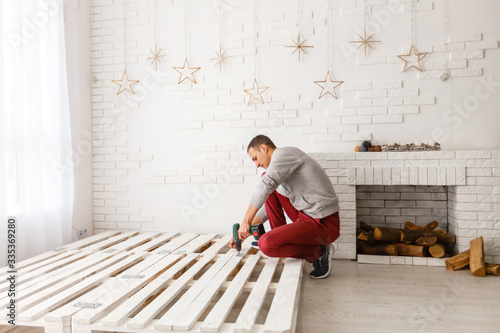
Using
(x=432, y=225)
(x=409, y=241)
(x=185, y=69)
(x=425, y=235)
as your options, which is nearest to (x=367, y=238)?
(x=409, y=241)

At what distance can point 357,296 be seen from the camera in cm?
260

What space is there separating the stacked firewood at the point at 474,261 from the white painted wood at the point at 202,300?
1.71 m

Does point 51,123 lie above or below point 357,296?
above

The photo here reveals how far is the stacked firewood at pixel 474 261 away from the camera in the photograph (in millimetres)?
2986

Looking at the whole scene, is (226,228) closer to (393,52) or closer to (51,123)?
(51,123)

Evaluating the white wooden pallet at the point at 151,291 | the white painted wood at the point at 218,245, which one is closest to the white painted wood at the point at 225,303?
the white wooden pallet at the point at 151,291

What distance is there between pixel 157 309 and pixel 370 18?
3229 mm

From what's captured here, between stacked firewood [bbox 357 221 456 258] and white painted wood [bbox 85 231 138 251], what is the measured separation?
2.19m

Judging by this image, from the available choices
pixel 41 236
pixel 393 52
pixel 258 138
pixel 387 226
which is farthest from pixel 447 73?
pixel 41 236

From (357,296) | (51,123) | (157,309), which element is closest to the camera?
(157,309)

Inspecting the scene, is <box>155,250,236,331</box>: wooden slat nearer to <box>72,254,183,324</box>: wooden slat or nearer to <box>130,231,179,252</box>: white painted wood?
<box>72,254,183,324</box>: wooden slat

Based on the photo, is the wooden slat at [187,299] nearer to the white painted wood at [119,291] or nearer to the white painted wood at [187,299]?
the white painted wood at [187,299]

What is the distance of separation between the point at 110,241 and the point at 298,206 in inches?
70.6

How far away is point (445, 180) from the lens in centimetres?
332
